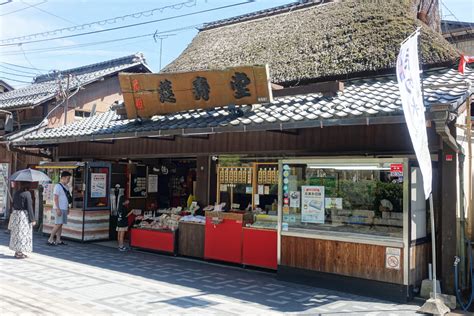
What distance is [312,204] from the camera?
8.16 m

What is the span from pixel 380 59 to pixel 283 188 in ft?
11.9

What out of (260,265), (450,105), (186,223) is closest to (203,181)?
(186,223)

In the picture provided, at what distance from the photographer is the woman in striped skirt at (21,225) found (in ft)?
32.7

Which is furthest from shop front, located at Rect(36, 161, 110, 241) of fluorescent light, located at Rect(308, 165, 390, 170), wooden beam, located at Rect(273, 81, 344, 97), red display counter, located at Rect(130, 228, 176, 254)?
fluorescent light, located at Rect(308, 165, 390, 170)

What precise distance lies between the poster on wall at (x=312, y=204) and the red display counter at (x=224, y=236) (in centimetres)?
181

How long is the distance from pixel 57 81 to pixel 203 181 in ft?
36.5

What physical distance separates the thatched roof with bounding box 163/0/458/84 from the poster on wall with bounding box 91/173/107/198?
436 centimetres

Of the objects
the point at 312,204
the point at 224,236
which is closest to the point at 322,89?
the point at 312,204

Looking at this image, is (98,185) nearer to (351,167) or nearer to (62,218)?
(62,218)

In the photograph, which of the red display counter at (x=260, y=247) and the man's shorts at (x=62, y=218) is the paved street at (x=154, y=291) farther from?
the man's shorts at (x=62, y=218)

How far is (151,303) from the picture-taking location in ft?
21.7

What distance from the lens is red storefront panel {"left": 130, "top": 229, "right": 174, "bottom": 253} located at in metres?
10.8

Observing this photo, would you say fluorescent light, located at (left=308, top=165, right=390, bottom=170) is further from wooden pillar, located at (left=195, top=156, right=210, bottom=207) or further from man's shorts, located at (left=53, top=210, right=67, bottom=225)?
man's shorts, located at (left=53, top=210, right=67, bottom=225)

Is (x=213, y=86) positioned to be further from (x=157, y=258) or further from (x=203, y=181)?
(x=157, y=258)
